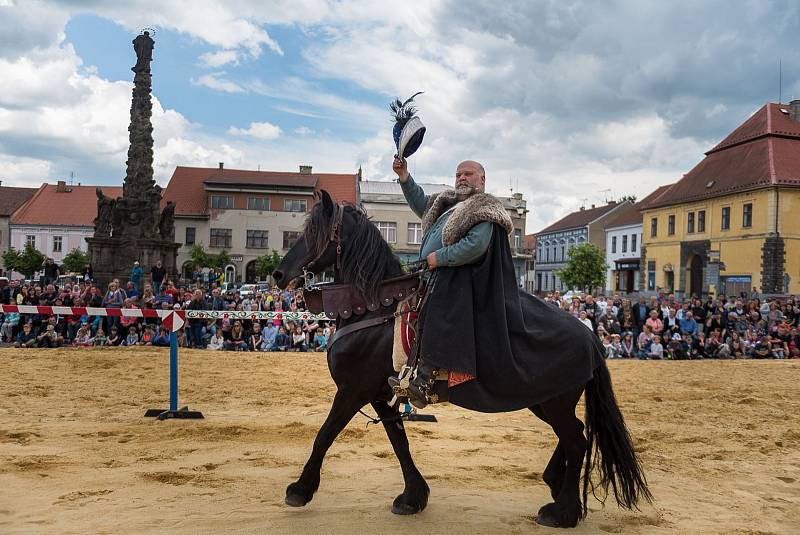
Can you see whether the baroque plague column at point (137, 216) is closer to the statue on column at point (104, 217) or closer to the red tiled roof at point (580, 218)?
the statue on column at point (104, 217)

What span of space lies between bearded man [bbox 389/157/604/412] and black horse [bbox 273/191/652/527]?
1.12ft

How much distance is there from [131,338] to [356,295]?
1294cm

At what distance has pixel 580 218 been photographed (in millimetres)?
80500

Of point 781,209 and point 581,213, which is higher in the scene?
point 581,213

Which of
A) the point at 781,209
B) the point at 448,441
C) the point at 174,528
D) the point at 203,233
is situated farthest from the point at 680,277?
the point at 174,528

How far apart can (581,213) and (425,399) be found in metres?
82.3

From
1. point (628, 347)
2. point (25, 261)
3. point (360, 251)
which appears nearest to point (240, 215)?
point (25, 261)

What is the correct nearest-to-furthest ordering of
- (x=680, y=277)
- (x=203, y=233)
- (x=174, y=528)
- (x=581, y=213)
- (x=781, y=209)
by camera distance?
1. (x=174, y=528)
2. (x=781, y=209)
3. (x=680, y=277)
4. (x=203, y=233)
5. (x=581, y=213)

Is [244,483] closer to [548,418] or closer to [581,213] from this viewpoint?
[548,418]

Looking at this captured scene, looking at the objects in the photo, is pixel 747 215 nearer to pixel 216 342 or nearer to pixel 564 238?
pixel 564 238

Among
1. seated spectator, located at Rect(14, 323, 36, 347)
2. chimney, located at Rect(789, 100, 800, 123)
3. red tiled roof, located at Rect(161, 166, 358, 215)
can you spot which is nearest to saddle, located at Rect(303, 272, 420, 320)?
seated spectator, located at Rect(14, 323, 36, 347)

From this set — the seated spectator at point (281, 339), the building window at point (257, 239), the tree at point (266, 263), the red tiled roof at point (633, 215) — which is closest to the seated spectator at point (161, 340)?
the seated spectator at point (281, 339)

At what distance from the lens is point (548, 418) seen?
490 cm

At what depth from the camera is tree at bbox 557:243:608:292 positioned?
64.0 meters
